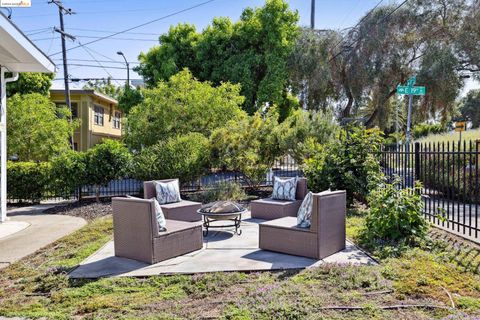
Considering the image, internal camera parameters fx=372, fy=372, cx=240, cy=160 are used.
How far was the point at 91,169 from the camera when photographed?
11227mm

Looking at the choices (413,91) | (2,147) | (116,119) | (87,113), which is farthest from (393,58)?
(116,119)

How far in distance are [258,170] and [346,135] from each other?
3462mm

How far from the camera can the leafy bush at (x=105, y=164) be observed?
37.0ft

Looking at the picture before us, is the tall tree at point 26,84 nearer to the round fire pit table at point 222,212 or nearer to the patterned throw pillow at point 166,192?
the patterned throw pillow at point 166,192

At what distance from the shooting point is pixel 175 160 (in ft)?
38.5

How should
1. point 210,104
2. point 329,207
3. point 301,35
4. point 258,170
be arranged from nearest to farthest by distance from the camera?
point 329,207 → point 258,170 → point 210,104 → point 301,35

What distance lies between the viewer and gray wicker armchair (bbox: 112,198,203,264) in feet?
16.7

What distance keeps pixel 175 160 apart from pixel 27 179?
481 cm

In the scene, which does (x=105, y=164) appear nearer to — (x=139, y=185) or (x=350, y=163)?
(x=139, y=185)

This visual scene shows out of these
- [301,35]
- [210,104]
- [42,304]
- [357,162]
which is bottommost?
[42,304]

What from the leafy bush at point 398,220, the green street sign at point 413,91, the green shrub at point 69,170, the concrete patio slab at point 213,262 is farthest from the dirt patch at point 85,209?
the green street sign at point 413,91

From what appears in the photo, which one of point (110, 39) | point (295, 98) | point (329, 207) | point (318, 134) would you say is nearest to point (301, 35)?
point (295, 98)

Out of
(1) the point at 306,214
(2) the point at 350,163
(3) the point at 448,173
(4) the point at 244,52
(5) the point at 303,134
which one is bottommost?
(1) the point at 306,214

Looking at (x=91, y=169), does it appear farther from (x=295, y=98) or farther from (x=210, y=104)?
(x=295, y=98)
